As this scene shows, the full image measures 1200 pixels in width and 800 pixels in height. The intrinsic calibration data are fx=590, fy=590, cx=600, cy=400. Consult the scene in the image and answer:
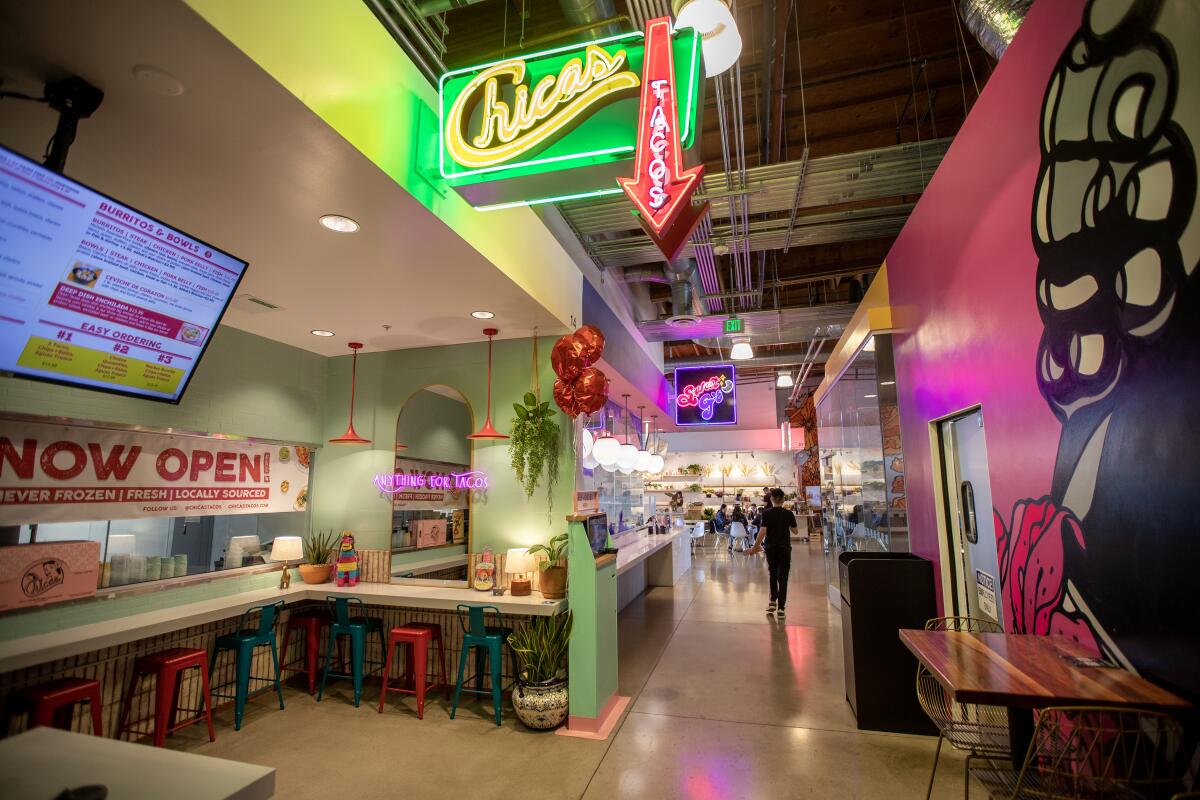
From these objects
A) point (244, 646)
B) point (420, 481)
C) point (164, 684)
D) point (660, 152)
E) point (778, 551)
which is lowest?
point (164, 684)

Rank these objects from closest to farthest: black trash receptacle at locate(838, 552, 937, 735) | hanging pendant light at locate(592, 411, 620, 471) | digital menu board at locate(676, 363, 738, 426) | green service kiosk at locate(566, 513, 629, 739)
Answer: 1. black trash receptacle at locate(838, 552, 937, 735)
2. green service kiosk at locate(566, 513, 629, 739)
3. hanging pendant light at locate(592, 411, 620, 471)
4. digital menu board at locate(676, 363, 738, 426)

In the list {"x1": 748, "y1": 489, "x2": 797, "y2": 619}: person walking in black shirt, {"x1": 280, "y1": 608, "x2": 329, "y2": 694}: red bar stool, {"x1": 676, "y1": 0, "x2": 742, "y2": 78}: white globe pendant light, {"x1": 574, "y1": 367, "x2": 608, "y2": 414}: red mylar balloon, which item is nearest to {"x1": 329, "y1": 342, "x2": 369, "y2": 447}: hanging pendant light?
{"x1": 280, "y1": 608, "x2": 329, "y2": 694}: red bar stool

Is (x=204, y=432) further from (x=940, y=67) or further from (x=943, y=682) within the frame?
(x=940, y=67)

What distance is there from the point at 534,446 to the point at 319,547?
97.6 inches

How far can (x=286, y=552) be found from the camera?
18.2ft

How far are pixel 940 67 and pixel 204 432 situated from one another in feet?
23.5

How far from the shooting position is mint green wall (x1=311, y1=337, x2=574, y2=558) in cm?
551

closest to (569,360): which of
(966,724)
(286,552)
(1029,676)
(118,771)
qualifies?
(286,552)

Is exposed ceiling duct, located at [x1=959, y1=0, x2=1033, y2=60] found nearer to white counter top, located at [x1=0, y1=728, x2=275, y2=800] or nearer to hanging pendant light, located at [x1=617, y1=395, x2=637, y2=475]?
white counter top, located at [x1=0, y1=728, x2=275, y2=800]

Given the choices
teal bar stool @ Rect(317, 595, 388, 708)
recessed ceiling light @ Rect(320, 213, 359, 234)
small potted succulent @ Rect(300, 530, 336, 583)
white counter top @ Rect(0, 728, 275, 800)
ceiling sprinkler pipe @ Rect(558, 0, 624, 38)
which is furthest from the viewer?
small potted succulent @ Rect(300, 530, 336, 583)

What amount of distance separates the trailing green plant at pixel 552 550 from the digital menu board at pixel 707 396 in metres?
5.79

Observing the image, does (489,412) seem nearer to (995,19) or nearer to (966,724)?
(966,724)

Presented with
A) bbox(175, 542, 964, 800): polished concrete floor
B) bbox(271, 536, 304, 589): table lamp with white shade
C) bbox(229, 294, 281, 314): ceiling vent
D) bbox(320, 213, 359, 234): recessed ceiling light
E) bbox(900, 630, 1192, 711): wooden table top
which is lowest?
bbox(175, 542, 964, 800): polished concrete floor

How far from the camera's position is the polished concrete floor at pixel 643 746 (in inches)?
140
